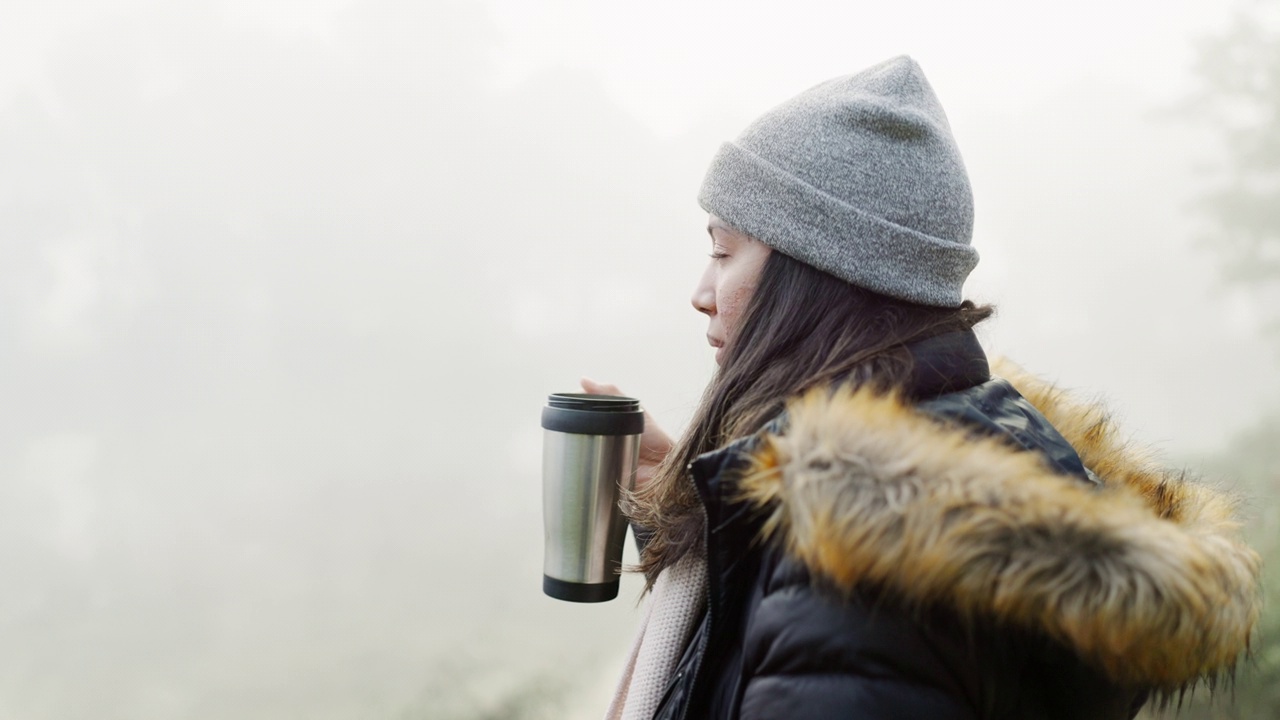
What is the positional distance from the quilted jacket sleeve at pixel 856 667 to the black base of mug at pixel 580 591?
647mm

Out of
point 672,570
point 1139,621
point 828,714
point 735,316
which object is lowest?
point 672,570

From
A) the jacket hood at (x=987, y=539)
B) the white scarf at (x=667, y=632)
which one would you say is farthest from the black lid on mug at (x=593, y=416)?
the jacket hood at (x=987, y=539)

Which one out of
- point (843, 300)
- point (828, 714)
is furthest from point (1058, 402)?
point (828, 714)

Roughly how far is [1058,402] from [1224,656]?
0.53 m

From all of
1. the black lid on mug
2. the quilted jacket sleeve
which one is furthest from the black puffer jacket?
the black lid on mug

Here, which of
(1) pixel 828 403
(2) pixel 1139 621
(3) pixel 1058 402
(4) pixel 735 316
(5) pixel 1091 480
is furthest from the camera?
(3) pixel 1058 402

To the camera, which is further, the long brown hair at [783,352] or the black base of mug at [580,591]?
the black base of mug at [580,591]

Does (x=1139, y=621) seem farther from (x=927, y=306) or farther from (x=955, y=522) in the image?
(x=927, y=306)

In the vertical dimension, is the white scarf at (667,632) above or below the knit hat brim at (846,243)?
below

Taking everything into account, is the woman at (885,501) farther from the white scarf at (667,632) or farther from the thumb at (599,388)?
the thumb at (599,388)

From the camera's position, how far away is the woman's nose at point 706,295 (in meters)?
1.35

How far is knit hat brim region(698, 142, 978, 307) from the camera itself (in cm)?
126

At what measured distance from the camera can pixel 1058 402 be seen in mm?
1486

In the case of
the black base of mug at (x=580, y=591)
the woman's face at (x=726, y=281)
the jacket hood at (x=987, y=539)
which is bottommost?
the black base of mug at (x=580, y=591)
